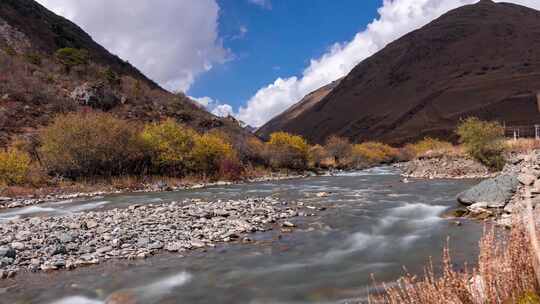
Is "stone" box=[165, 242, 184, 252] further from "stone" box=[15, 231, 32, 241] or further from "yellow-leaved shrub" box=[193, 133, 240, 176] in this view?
"yellow-leaved shrub" box=[193, 133, 240, 176]

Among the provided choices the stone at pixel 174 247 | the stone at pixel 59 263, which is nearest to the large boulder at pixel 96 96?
the stone at pixel 174 247

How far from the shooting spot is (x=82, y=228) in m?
15.4

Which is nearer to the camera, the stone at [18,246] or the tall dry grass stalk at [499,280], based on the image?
the tall dry grass stalk at [499,280]

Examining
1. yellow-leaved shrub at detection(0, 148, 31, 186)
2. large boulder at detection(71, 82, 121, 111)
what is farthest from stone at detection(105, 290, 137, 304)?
large boulder at detection(71, 82, 121, 111)

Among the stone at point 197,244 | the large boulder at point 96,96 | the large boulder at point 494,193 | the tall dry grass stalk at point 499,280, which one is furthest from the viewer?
the large boulder at point 96,96

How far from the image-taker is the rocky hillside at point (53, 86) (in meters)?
50.3

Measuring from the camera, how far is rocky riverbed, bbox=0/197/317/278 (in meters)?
11.7

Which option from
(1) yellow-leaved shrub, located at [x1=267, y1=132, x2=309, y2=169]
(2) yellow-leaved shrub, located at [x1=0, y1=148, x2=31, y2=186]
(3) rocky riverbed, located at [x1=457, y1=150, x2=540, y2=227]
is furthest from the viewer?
(1) yellow-leaved shrub, located at [x1=267, y1=132, x2=309, y2=169]

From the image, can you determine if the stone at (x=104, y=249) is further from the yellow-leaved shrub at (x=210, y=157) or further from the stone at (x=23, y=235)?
the yellow-leaved shrub at (x=210, y=157)

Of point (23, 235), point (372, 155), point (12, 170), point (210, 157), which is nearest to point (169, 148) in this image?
point (210, 157)

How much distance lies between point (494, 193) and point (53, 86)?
5873 cm

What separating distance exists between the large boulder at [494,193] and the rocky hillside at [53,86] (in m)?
41.6

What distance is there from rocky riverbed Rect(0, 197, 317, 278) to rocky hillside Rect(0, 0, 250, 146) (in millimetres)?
31273

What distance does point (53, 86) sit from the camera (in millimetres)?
57656
